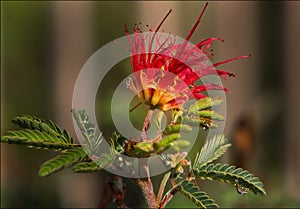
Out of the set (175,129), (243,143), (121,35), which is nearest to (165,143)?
(175,129)

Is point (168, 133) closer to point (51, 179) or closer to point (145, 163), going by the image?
point (145, 163)

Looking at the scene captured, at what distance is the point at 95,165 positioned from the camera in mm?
442

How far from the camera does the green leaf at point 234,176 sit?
0.47 meters

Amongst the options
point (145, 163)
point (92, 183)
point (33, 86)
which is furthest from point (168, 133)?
point (33, 86)

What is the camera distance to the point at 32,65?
2764 mm

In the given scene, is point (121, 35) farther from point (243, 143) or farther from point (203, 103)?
point (203, 103)

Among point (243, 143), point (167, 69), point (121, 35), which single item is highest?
point (121, 35)

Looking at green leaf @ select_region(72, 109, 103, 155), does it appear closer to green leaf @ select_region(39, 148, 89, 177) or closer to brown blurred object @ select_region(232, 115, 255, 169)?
green leaf @ select_region(39, 148, 89, 177)

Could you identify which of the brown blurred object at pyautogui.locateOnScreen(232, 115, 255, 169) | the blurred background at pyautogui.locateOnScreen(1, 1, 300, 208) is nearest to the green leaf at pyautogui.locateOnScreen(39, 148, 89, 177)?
the brown blurred object at pyautogui.locateOnScreen(232, 115, 255, 169)

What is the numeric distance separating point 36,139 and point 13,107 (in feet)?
7.17

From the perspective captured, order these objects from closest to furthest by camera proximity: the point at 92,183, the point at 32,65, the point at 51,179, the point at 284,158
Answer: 1. the point at 51,179
2. the point at 284,158
3. the point at 92,183
4. the point at 32,65

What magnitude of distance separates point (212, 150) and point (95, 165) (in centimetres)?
13

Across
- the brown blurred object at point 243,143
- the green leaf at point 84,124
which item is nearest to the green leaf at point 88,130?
the green leaf at point 84,124

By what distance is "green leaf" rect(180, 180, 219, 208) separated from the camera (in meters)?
0.47
